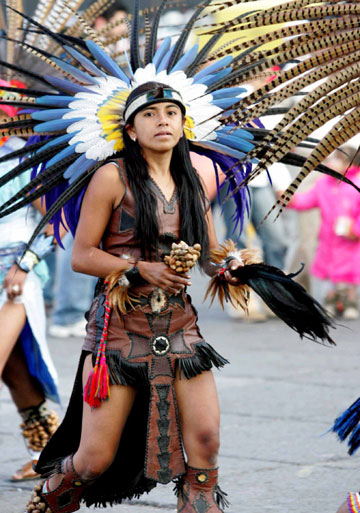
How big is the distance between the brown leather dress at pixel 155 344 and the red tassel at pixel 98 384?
28mm

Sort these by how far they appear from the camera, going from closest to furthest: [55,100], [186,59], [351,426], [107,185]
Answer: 1. [351,426]
2. [107,185]
3. [55,100]
4. [186,59]

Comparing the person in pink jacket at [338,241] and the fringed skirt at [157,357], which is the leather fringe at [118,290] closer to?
the fringed skirt at [157,357]

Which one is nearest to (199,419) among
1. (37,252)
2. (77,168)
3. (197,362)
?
(197,362)

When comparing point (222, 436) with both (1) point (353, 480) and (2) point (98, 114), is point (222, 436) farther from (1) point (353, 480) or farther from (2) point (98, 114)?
(2) point (98, 114)

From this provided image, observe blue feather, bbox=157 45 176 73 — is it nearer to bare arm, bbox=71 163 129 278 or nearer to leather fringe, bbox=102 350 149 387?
bare arm, bbox=71 163 129 278

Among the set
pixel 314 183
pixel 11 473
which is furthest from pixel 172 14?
pixel 11 473

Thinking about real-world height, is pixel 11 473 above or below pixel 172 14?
below

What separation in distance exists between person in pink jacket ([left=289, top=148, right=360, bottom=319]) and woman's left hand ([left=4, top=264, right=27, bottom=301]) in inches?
199

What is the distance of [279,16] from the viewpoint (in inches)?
106

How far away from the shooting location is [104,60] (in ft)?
12.8

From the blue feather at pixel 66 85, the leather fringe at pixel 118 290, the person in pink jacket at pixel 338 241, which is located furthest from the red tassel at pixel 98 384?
the person in pink jacket at pixel 338 241

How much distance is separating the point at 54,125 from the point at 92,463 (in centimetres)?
129

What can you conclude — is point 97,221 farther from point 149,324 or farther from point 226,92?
point 226,92

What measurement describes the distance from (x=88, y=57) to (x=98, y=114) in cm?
49
